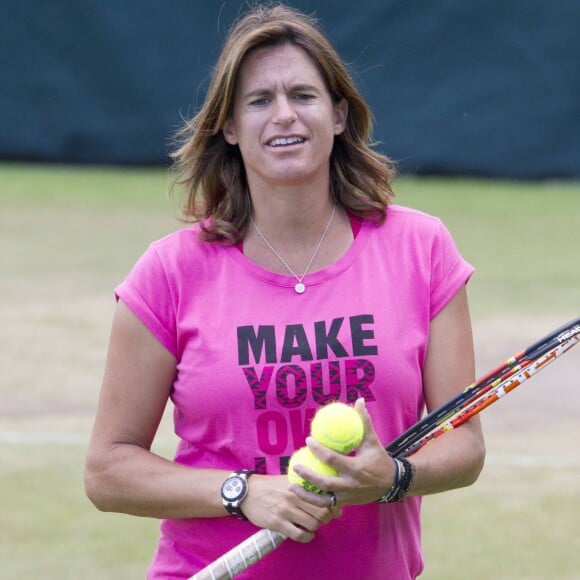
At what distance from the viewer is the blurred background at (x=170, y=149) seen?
7570 millimetres

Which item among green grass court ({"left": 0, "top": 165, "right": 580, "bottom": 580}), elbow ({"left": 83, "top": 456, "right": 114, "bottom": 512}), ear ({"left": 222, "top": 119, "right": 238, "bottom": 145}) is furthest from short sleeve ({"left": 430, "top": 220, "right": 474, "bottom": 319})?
green grass court ({"left": 0, "top": 165, "right": 580, "bottom": 580})

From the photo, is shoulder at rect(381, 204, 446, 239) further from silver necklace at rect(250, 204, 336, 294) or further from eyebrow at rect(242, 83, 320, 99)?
eyebrow at rect(242, 83, 320, 99)

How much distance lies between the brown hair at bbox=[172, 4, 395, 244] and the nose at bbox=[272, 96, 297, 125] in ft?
0.39

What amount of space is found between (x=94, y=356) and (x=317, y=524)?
500cm

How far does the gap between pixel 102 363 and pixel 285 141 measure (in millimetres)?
4666

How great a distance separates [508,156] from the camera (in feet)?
45.2

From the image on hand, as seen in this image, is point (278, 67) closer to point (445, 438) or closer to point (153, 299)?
point (153, 299)

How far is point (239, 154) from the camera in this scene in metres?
3.15

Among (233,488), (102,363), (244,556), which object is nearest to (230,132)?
(233,488)

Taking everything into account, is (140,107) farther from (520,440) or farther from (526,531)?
(526,531)

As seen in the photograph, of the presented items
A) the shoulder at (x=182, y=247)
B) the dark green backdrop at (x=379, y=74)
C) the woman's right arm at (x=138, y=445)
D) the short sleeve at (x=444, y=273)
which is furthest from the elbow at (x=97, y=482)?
the dark green backdrop at (x=379, y=74)

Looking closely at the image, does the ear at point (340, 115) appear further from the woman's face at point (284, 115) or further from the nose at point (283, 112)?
the nose at point (283, 112)

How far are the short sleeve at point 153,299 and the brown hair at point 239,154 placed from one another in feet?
0.48

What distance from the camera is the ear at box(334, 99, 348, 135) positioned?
10.0ft
